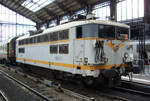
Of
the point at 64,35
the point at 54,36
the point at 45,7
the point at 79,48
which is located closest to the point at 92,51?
the point at 79,48

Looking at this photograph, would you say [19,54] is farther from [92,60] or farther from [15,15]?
[15,15]

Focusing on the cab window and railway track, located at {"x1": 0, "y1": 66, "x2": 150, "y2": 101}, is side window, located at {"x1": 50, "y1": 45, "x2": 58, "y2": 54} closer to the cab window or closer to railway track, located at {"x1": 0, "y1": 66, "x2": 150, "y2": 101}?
railway track, located at {"x1": 0, "y1": 66, "x2": 150, "y2": 101}

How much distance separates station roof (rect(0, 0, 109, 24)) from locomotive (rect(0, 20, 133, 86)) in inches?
709

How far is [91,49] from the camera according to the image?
7562mm

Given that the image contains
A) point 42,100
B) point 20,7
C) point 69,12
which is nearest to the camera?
point 42,100

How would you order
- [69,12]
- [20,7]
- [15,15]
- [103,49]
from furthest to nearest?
[15,15], [20,7], [69,12], [103,49]

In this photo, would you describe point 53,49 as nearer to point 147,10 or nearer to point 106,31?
point 106,31

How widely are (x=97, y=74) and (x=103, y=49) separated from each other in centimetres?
124

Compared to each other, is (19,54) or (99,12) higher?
(99,12)

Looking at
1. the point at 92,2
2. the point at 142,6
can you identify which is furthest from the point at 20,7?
the point at 142,6

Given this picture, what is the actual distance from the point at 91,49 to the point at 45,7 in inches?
1143

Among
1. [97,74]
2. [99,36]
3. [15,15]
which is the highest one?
[15,15]

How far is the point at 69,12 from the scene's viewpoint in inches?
1253

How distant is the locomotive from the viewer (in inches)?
299
